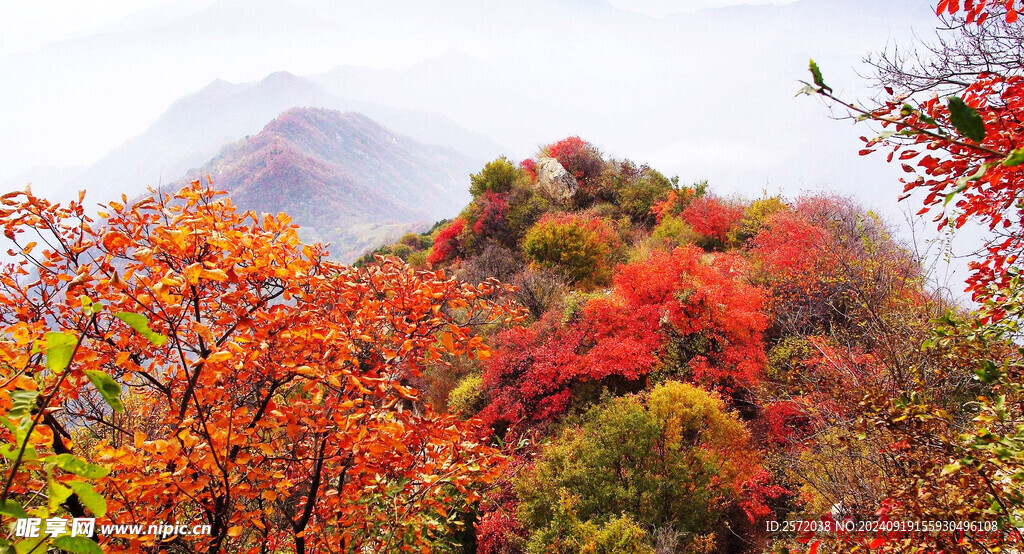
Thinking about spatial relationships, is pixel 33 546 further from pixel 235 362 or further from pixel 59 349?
pixel 235 362

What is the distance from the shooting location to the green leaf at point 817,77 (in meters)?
1.24

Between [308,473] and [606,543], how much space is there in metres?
4.78

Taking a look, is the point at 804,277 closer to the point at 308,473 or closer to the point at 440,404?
the point at 440,404

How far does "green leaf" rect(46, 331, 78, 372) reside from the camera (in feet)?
3.13

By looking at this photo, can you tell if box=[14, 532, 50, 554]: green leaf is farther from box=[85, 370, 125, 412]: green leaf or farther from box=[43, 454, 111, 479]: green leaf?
box=[85, 370, 125, 412]: green leaf

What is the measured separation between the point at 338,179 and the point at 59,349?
10861 centimetres

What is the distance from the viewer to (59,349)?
100 cm

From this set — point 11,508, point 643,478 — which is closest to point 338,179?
point 643,478

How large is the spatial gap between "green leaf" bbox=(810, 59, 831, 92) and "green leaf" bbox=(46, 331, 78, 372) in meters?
1.93

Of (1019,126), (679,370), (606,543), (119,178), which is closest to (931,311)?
(679,370)

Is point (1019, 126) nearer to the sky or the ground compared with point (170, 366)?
nearer to the sky

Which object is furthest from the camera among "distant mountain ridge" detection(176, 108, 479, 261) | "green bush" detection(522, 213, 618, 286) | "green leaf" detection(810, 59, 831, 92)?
"distant mountain ridge" detection(176, 108, 479, 261)

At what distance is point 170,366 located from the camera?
2840 mm

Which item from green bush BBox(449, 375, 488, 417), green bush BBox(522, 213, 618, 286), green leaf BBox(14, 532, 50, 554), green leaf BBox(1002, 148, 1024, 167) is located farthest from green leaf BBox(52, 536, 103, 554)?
green bush BBox(522, 213, 618, 286)
